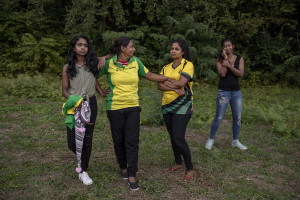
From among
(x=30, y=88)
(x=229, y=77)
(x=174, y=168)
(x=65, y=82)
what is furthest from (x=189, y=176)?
(x=30, y=88)

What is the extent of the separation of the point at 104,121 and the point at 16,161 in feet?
9.09

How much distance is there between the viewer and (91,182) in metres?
4.08

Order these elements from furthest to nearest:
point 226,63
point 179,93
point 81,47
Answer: point 226,63
point 179,93
point 81,47

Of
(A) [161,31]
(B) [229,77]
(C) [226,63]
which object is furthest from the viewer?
(A) [161,31]

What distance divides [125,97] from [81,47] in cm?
89

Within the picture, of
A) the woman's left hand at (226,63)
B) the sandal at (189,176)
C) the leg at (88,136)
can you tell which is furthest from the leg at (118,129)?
the woman's left hand at (226,63)

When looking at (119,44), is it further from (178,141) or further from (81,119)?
(178,141)

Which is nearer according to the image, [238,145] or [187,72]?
[187,72]

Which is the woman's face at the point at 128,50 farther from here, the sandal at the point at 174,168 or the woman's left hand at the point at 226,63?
the woman's left hand at the point at 226,63

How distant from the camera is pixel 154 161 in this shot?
5023 millimetres

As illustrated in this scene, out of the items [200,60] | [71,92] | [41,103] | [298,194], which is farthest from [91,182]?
[200,60]

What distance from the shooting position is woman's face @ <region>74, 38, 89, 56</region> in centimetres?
383

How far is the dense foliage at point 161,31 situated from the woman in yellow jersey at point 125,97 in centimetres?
821

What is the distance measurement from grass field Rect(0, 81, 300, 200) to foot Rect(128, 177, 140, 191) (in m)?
0.10
